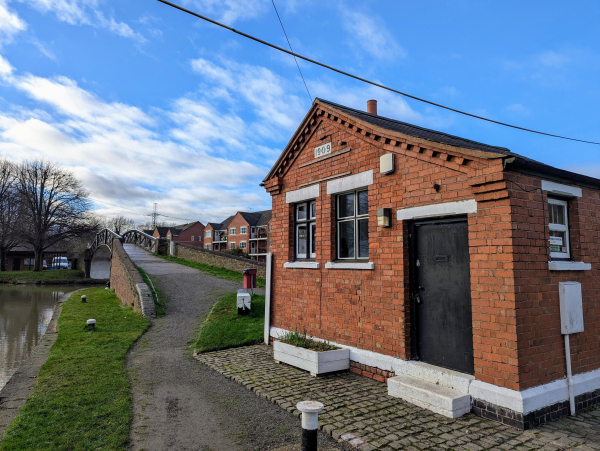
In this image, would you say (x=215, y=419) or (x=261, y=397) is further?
(x=261, y=397)

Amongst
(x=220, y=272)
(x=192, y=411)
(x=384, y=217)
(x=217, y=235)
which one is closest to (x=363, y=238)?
(x=384, y=217)

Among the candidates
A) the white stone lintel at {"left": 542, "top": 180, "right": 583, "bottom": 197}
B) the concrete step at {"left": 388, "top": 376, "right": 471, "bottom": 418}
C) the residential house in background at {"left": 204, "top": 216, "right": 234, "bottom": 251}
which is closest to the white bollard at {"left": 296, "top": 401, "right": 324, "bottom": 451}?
the concrete step at {"left": 388, "top": 376, "right": 471, "bottom": 418}

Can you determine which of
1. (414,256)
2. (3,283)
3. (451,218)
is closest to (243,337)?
(414,256)

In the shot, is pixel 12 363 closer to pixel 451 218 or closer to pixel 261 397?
pixel 261 397

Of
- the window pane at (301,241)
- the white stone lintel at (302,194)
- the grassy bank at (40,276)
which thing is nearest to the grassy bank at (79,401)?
the window pane at (301,241)

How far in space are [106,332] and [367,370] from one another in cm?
815

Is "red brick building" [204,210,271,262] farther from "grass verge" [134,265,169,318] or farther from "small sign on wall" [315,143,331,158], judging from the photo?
"small sign on wall" [315,143,331,158]

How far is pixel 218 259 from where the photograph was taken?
2530cm

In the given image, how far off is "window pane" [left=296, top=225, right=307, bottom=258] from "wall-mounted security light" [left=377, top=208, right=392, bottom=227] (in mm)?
2530

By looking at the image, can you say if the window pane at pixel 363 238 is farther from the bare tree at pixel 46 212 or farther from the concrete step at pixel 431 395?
the bare tree at pixel 46 212

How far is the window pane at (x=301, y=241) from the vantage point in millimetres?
8395

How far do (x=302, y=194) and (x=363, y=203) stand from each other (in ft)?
5.46

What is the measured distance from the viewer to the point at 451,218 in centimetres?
545

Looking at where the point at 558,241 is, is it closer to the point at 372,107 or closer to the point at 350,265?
the point at 350,265
